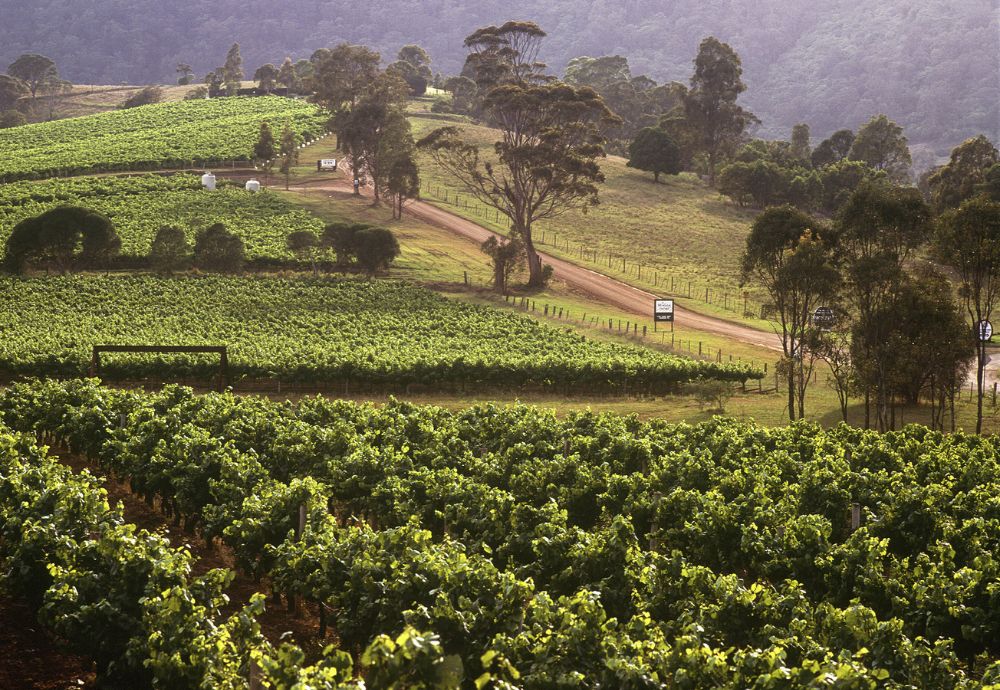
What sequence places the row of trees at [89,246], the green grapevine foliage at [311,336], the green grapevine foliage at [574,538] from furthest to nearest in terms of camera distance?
1. the row of trees at [89,246]
2. the green grapevine foliage at [311,336]
3. the green grapevine foliage at [574,538]

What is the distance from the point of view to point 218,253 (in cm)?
7475

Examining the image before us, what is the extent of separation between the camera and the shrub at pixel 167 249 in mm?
73125

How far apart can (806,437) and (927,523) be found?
9.85 meters

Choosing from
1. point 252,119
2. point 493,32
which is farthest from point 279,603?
point 252,119

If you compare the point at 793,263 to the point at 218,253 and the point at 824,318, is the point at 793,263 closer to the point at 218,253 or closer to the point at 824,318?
the point at 824,318

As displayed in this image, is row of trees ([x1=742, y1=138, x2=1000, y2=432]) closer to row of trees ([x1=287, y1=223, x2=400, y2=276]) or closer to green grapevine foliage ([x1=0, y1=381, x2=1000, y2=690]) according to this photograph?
green grapevine foliage ([x1=0, y1=381, x2=1000, y2=690])

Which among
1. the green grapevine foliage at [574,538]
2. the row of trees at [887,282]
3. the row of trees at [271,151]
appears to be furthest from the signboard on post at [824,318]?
the row of trees at [271,151]

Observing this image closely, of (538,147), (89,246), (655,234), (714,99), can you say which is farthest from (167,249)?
(714,99)

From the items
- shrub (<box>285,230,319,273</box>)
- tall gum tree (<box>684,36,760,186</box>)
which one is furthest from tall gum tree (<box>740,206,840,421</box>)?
tall gum tree (<box>684,36,760,186</box>)

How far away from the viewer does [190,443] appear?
2562 cm

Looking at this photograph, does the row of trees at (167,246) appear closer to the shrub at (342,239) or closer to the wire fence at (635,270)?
the shrub at (342,239)

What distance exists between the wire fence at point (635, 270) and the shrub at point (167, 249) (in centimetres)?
3189

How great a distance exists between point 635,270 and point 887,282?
152 ft

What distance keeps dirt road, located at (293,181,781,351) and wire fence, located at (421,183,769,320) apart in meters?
2.04
